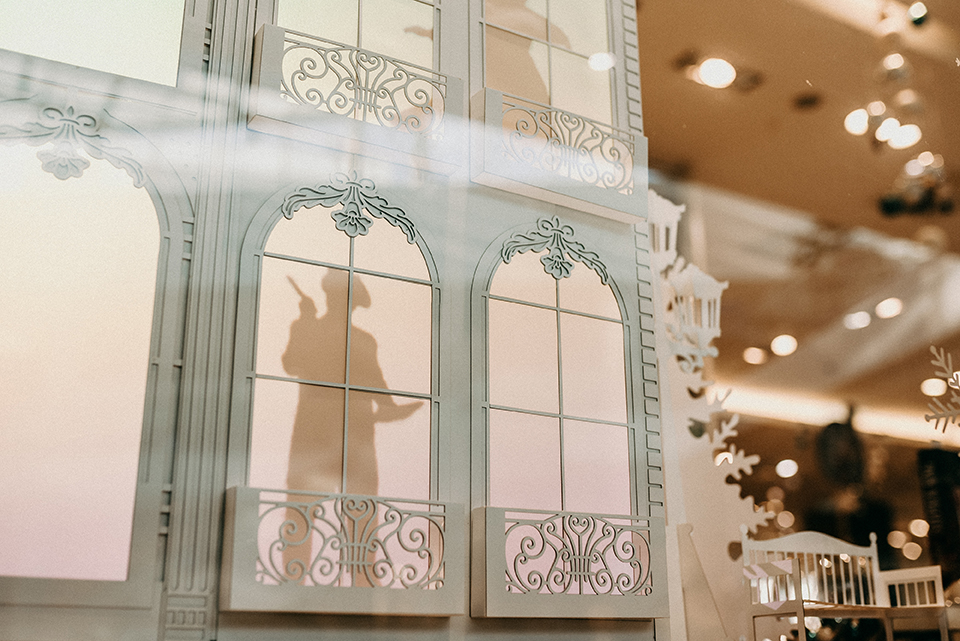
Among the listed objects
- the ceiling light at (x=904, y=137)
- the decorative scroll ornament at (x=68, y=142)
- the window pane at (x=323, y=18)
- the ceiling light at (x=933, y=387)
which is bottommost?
the ceiling light at (x=933, y=387)

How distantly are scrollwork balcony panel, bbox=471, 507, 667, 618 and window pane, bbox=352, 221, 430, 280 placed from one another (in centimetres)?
133

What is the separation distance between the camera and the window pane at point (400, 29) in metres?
5.43

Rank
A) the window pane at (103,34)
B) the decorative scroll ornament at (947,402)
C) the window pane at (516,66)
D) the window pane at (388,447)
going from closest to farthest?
1. the decorative scroll ornament at (947,402)
2. the window pane at (103,34)
3. the window pane at (388,447)
4. the window pane at (516,66)

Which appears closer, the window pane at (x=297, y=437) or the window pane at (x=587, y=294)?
the window pane at (x=297, y=437)

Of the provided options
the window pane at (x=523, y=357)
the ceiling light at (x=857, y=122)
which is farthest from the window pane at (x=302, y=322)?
the ceiling light at (x=857, y=122)

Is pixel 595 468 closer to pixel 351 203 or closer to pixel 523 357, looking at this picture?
pixel 523 357

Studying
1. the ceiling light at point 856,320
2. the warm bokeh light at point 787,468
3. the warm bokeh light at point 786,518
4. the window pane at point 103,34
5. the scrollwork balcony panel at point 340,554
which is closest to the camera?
the scrollwork balcony panel at point 340,554

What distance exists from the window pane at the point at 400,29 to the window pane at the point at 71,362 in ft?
5.86

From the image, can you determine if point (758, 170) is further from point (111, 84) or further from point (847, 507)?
point (111, 84)

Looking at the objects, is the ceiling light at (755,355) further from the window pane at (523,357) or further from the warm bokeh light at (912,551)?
the window pane at (523,357)

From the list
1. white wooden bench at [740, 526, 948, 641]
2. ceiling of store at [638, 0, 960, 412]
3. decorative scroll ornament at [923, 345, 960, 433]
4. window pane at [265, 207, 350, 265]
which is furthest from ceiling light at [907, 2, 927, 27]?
window pane at [265, 207, 350, 265]

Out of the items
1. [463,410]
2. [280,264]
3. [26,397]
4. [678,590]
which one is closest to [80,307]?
[26,397]

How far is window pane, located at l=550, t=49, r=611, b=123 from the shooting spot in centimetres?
605

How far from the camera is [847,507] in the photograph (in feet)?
23.7
